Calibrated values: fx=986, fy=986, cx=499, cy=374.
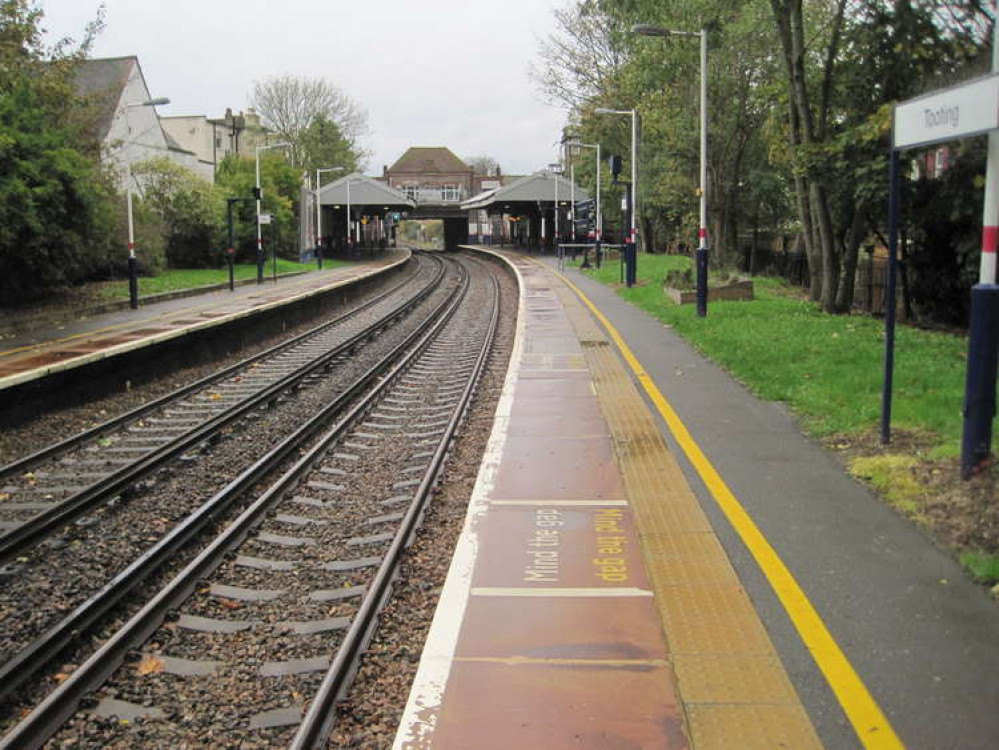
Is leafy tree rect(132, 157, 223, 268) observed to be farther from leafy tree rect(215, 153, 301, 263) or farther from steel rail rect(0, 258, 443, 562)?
steel rail rect(0, 258, 443, 562)

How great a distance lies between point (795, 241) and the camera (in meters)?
39.8

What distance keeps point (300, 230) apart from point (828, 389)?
5108cm

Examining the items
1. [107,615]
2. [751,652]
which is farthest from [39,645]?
[751,652]

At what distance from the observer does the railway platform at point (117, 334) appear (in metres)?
13.3

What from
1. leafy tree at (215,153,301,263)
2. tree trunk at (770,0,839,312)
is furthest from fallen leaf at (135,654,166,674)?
leafy tree at (215,153,301,263)

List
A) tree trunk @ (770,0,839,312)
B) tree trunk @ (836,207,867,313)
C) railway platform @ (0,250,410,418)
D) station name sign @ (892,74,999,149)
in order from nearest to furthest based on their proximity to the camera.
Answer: station name sign @ (892,74,999,149)
railway platform @ (0,250,410,418)
tree trunk @ (770,0,839,312)
tree trunk @ (836,207,867,313)

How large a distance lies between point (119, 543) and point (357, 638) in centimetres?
312

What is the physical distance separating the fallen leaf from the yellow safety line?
3.36m

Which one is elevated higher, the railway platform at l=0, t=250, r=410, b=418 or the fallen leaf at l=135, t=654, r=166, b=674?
the railway platform at l=0, t=250, r=410, b=418

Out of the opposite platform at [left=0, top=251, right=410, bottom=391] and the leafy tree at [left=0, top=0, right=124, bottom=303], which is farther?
the leafy tree at [left=0, top=0, right=124, bottom=303]

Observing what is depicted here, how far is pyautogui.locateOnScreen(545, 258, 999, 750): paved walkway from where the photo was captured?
161 inches

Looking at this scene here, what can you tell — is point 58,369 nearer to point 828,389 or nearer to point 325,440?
point 325,440

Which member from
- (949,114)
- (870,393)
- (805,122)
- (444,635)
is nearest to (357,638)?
(444,635)

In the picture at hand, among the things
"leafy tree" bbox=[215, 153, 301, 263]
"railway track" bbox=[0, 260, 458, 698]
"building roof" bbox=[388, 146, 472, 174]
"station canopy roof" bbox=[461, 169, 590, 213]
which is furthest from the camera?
"building roof" bbox=[388, 146, 472, 174]
